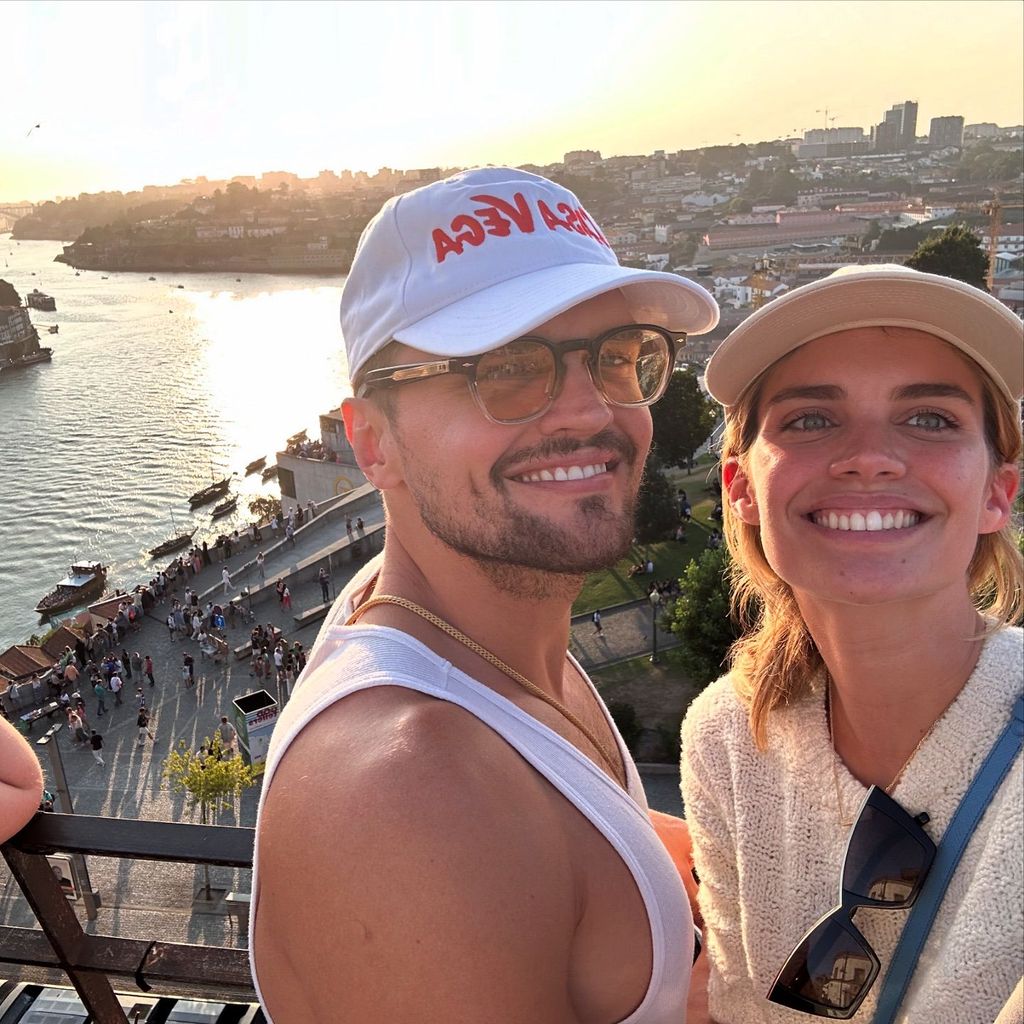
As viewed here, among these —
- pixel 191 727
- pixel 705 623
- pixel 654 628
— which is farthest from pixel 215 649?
pixel 705 623

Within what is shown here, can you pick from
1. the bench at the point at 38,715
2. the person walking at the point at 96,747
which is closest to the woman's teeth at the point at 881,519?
the person walking at the point at 96,747

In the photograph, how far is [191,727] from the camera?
9.91 meters

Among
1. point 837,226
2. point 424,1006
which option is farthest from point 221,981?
point 837,226

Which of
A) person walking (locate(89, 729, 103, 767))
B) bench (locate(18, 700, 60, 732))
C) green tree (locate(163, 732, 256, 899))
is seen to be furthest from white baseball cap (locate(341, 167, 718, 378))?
bench (locate(18, 700, 60, 732))

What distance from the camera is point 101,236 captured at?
3214 inches

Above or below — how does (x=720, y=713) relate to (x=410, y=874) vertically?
below

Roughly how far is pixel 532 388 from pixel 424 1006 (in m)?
0.67

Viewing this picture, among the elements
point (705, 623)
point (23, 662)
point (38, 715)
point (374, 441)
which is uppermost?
point (374, 441)

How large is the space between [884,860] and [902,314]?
0.59m

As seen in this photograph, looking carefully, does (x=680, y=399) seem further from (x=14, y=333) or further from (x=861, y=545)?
(x=14, y=333)

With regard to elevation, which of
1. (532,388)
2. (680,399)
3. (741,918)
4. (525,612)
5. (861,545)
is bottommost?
(680,399)

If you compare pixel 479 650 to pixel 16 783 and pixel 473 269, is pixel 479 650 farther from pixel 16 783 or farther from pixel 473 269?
pixel 16 783

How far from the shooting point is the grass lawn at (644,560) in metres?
12.0

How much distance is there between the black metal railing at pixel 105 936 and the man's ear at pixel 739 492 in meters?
0.73
